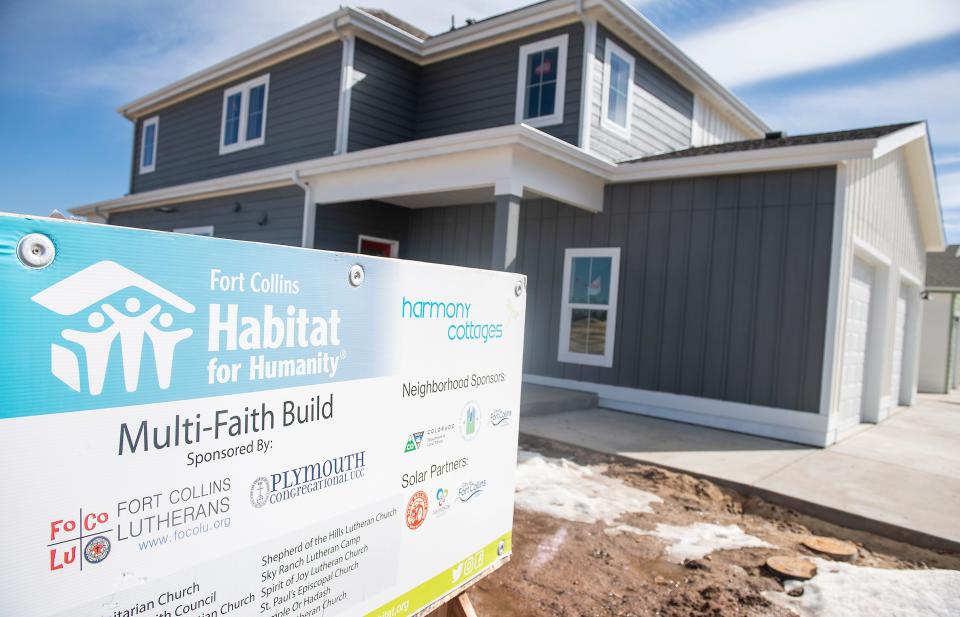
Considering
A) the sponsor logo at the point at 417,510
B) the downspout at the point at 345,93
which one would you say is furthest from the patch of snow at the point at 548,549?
the downspout at the point at 345,93

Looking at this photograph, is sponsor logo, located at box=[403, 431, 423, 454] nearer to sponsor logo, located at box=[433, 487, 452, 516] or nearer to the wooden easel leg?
sponsor logo, located at box=[433, 487, 452, 516]

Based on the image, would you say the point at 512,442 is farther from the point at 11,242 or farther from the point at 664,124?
the point at 664,124

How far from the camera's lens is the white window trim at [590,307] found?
8531mm

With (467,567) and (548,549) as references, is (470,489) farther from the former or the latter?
(548,549)

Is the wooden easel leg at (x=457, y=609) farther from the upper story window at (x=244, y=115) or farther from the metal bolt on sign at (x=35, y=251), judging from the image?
the upper story window at (x=244, y=115)

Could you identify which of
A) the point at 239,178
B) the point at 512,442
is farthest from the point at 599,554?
the point at 239,178

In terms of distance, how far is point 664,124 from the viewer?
10.7 metres

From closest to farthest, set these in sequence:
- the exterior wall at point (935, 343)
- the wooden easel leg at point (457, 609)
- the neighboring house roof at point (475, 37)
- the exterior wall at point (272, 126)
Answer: the wooden easel leg at point (457, 609) < the neighboring house roof at point (475, 37) < the exterior wall at point (272, 126) < the exterior wall at point (935, 343)

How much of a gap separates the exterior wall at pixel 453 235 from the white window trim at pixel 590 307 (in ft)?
4.79

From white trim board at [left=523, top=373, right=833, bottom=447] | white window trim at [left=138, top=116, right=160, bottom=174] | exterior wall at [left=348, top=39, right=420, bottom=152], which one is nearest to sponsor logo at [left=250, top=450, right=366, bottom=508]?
white trim board at [left=523, top=373, right=833, bottom=447]

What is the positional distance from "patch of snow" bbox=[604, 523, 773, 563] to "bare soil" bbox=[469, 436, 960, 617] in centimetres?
6

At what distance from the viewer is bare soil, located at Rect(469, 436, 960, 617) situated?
302 cm

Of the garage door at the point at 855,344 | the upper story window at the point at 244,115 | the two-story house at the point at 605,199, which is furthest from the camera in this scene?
the upper story window at the point at 244,115

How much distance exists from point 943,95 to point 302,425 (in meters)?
12.1
